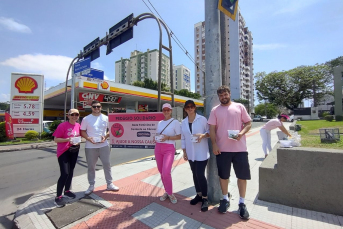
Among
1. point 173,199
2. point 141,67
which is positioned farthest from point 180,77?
point 173,199

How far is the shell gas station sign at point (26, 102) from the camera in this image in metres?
13.1

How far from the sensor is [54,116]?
26688mm

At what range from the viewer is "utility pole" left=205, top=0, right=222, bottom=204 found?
3.01m

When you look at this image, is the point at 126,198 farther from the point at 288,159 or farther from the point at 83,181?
the point at 288,159

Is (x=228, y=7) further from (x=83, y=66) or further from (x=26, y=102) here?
(x=26, y=102)

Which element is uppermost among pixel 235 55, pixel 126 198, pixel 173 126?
pixel 235 55

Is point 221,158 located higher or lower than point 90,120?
lower

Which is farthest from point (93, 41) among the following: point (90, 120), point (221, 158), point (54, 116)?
point (54, 116)

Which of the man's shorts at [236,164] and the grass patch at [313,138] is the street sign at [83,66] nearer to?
the man's shorts at [236,164]

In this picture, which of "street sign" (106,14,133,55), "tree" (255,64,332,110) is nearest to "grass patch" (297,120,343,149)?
"street sign" (106,14,133,55)

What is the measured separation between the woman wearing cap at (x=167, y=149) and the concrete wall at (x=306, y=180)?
1.51 meters

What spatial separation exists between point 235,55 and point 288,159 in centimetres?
6893

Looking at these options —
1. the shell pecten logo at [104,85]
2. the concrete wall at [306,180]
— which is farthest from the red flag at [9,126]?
the concrete wall at [306,180]

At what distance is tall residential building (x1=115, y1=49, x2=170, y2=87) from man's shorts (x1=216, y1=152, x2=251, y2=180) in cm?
7595
